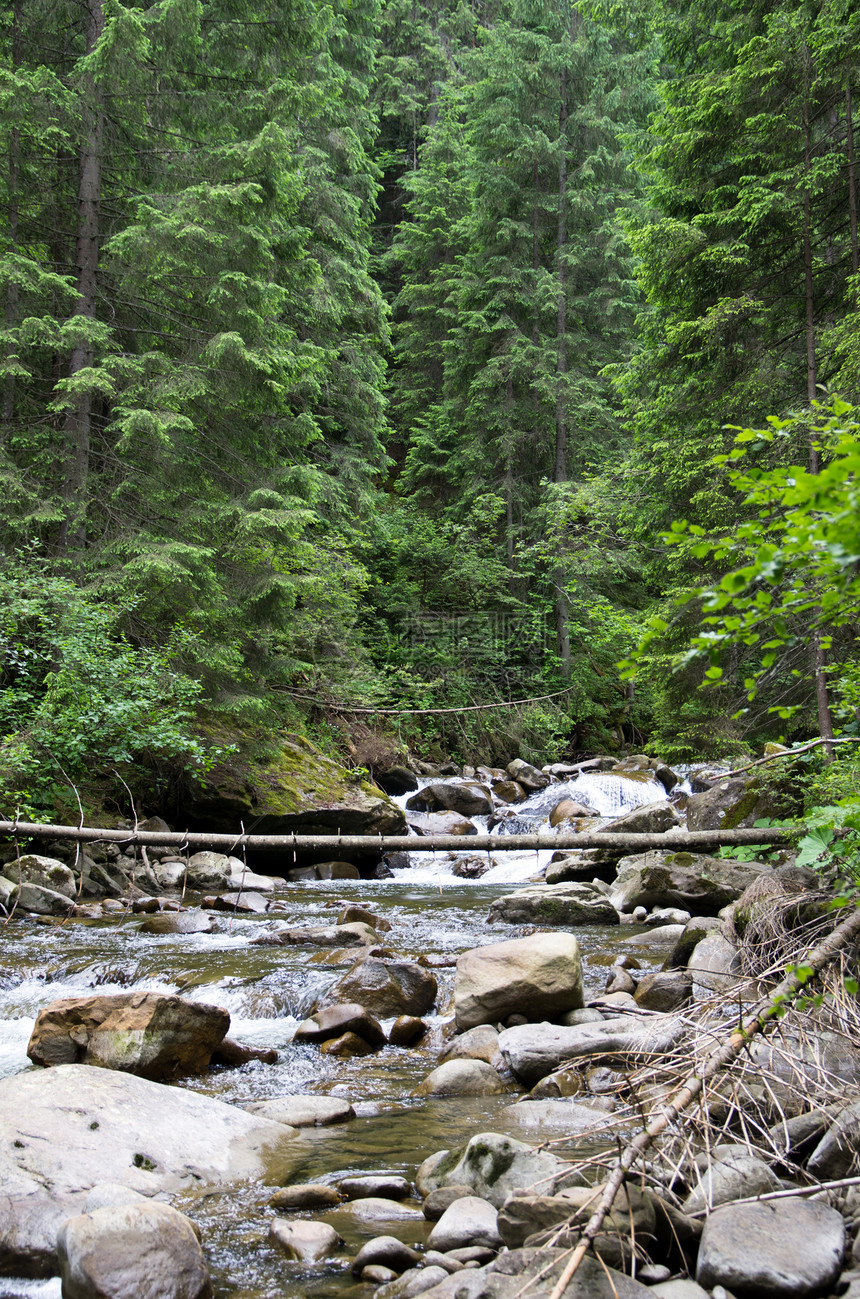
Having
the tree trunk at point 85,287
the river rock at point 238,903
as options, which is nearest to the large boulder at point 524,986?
the river rock at point 238,903

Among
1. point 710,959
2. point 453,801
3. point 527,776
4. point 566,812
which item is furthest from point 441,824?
point 710,959

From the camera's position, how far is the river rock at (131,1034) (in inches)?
192

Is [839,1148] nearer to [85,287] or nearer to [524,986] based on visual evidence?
[524,986]

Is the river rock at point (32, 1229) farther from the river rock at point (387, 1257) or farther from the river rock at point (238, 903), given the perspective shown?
→ the river rock at point (238, 903)

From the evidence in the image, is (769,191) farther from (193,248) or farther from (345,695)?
(345,695)

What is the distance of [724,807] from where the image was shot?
1093cm

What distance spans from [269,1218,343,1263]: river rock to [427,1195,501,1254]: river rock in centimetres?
39

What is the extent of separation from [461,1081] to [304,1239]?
1744 mm

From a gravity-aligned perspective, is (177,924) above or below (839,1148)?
below

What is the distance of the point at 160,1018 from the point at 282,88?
42.5ft

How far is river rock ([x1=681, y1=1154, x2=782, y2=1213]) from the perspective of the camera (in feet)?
9.52

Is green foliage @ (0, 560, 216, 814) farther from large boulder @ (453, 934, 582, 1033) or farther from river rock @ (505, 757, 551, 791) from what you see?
river rock @ (505, 757, 551, 791)

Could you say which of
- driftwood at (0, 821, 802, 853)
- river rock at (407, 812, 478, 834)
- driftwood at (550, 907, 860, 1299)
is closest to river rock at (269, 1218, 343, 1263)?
driftwood at (550, 907, 860, 1299)

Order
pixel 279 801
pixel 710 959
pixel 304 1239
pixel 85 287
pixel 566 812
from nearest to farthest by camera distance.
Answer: pixel 304 1239
pixel 710 959
pixel 85 287
pixel 279 801
pixel 566 812
